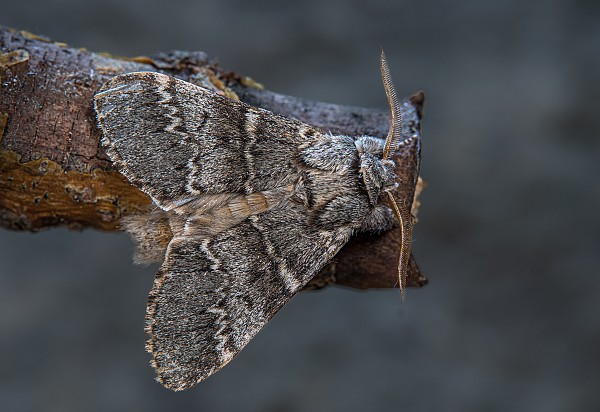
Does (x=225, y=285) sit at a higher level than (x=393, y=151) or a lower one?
lower

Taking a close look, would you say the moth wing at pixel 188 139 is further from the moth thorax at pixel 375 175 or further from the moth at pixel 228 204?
the moth thorax at pixel 375 175

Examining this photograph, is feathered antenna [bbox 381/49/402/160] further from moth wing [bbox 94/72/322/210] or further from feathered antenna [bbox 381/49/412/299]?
moth wing [bbox 94/72/322/210]

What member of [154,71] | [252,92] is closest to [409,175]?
[252,92]

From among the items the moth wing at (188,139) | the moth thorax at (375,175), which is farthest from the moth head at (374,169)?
the moth wing at (188,139)

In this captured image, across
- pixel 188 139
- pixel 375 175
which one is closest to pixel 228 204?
pixel 188 139

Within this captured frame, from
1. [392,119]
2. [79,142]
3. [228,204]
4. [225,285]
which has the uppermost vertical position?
[392,119]

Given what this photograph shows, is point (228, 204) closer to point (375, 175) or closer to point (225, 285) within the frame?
point (225, 285)

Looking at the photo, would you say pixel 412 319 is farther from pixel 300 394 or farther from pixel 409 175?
pixel 409 175

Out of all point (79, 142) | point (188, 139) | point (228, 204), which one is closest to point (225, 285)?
point (228, 204)
